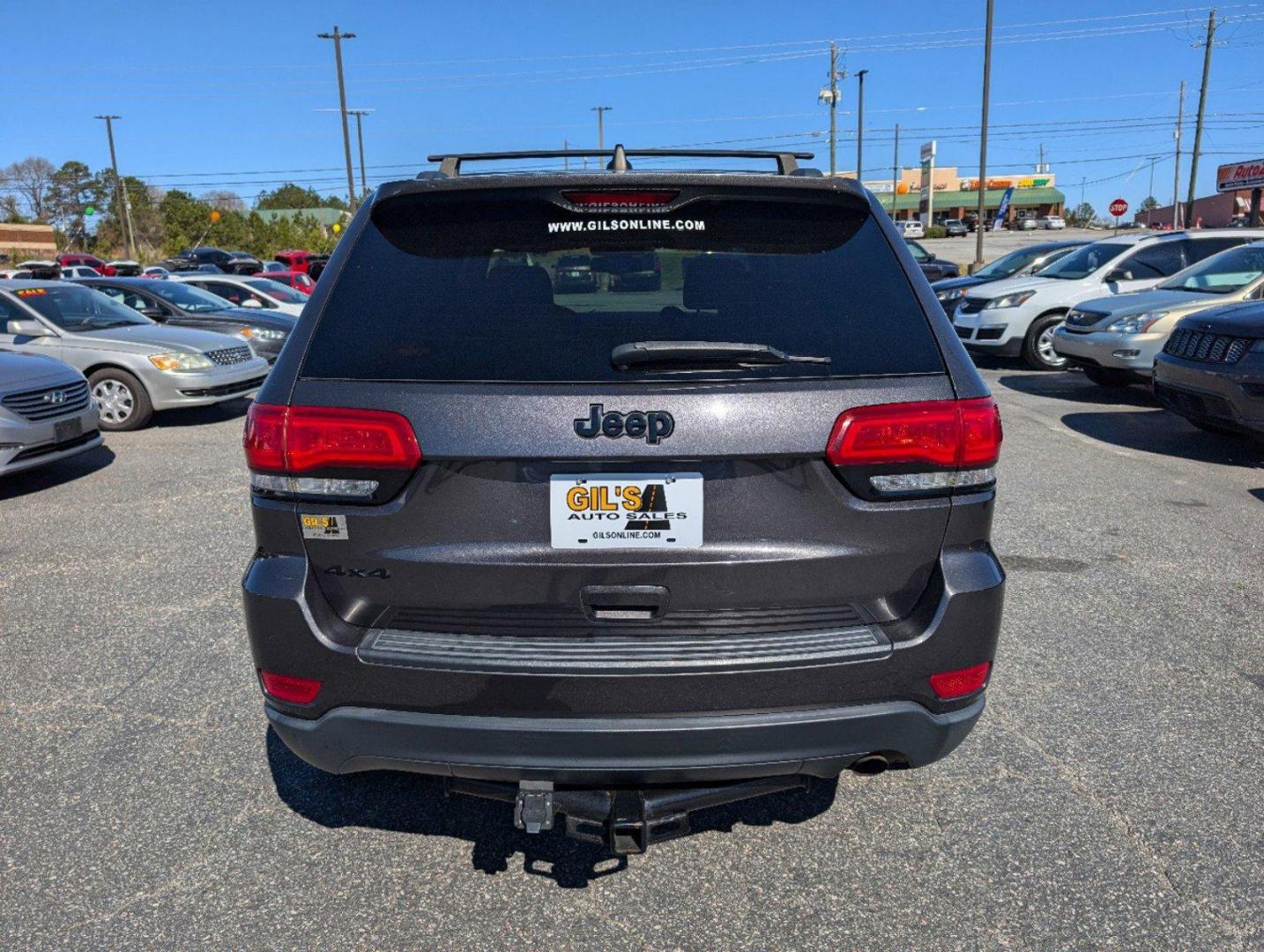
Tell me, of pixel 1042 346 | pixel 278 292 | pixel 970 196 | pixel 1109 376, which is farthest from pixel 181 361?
pixel 970 196

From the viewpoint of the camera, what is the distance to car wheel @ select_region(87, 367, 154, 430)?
10398mm

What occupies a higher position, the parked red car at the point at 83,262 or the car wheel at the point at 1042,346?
the parked red car at the point at 83,262

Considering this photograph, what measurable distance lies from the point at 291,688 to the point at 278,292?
57.4 feet

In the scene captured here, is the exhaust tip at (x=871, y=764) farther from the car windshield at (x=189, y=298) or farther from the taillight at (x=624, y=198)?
the car windshield at (x=189, y=298)

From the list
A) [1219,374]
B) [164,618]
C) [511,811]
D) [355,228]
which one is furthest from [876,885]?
[1219,374]

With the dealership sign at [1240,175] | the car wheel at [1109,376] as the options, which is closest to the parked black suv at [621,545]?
the car wheel at [1109,376]

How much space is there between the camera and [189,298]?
14352 millimetres

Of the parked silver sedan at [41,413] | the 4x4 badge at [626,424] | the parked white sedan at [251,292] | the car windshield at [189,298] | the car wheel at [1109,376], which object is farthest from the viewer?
the parked white sedan at [251,292]

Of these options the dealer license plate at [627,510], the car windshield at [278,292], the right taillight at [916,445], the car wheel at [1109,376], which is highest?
the right taillight at [916,445]

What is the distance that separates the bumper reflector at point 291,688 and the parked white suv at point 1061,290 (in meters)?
12.8

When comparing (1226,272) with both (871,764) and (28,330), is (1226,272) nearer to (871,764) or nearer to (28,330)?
(871,764)

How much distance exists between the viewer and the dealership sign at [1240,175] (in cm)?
4975

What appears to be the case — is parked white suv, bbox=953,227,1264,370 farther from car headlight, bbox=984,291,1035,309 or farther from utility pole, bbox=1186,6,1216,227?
utility pole, bbox=1186,6,1216,227

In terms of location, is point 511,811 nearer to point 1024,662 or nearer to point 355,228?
point 355,228
